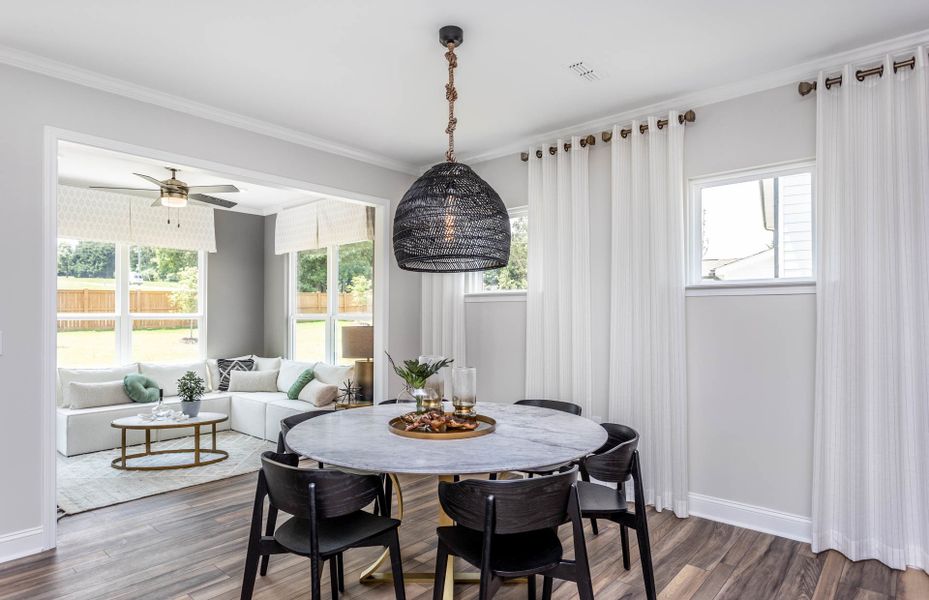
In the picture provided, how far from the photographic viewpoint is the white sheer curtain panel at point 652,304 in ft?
11.2

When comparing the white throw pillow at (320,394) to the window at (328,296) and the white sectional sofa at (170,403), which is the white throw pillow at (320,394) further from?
the window at (328,296)

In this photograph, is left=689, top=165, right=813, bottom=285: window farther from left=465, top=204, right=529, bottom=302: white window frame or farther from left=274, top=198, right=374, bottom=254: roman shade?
left=274, top=198, right=374, bottom=254: roman shade

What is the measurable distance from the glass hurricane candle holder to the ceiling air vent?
1807mm

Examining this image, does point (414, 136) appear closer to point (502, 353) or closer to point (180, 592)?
point (502, 353)

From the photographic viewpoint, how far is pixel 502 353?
455cm

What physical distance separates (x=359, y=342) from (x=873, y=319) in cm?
387

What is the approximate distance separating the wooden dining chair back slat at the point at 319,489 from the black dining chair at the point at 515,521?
1.02 feet

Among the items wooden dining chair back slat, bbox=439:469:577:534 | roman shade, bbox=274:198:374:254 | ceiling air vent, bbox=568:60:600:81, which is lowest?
wooden dining chair back slat, bbox=439:469:577:534

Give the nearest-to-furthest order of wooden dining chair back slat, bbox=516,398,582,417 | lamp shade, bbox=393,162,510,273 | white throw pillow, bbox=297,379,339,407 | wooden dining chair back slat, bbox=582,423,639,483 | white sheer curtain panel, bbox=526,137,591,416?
wooden dining chair back slat, bbox=582,423,639,483, lamp shade, bbox=393,162,510,273, wooden dining chair back slat, bbox=516,398,582,417, white sheer curtain panel, bbox=526,137,591,416, white throw pillow, bbox=297,379,339,407

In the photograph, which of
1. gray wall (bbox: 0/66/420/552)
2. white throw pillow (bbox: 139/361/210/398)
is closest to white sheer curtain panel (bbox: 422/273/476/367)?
gray wall (bbox: 0/66/420/552)

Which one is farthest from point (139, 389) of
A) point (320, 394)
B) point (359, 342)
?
point (359, 342)

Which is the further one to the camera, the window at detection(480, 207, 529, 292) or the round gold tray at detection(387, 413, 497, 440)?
the window at detection(480, 207, 529, 292)

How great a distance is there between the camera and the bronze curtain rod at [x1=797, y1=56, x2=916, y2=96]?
2729 mm

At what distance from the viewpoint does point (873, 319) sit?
9.11ft
